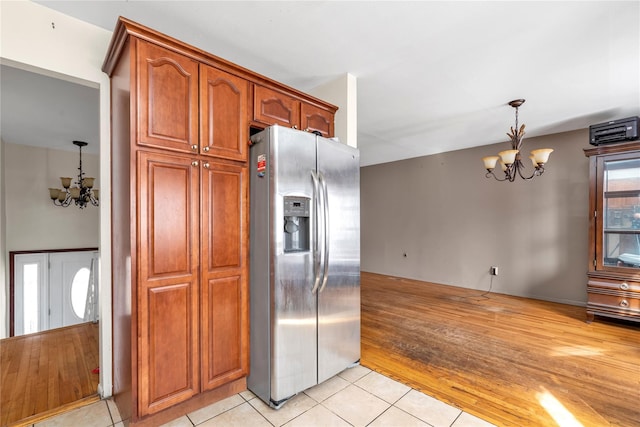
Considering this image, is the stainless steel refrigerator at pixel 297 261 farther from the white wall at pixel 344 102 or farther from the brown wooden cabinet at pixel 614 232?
the brown wooden cabinet at pixel 614 232

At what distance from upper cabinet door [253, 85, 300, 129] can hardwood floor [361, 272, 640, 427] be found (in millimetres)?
2150

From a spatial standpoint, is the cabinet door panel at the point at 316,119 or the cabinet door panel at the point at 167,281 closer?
the cabinet door panel at the point at 167,281

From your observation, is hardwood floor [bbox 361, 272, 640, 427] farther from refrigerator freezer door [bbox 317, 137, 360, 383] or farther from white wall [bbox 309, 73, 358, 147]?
white wall [bbox 309, 73, 358, 147]

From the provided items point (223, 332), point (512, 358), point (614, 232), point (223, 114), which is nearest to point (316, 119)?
point (223, 114)

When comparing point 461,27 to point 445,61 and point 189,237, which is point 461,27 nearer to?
point 445,61

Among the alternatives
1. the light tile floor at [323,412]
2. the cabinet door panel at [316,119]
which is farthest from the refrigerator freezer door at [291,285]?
the cabinet door panel at [316,119]

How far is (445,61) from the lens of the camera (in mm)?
2408

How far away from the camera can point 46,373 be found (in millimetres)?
Result: 2248

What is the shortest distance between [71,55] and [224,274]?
171 centimetres

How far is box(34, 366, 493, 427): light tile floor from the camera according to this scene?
171cm

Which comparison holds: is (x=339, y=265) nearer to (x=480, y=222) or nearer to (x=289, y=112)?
(x=289, y=112)

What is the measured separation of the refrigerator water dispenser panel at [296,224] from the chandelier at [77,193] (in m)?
4.28

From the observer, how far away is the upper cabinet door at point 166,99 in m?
1.55

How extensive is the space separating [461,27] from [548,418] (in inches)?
103
